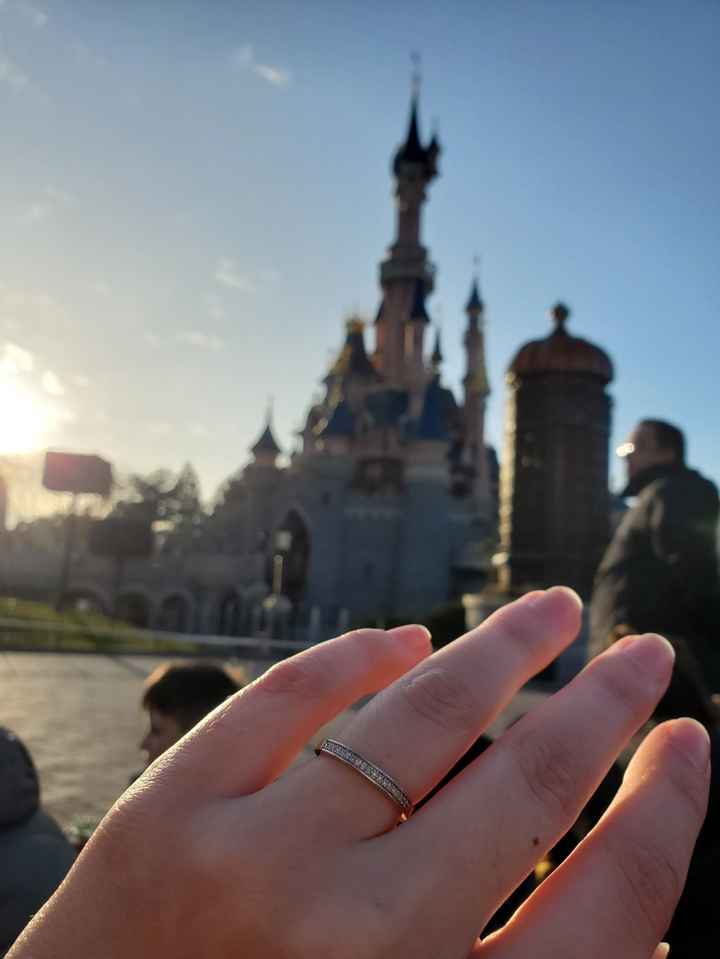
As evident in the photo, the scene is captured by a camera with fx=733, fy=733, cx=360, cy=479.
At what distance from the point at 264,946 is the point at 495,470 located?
139 feet

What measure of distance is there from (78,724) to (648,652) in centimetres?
640

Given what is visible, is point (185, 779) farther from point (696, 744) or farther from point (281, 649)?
point (281, 649)

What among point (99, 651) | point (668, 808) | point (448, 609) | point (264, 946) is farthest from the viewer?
point (99, 651)

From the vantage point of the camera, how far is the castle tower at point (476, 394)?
1513 inches

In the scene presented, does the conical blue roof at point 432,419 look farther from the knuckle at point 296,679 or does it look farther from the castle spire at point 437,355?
the knuckle at point 296,679

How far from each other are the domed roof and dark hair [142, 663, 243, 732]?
4401 millimetres

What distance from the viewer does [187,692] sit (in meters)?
2.31

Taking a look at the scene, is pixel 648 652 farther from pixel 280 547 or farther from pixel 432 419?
pixel 432 419

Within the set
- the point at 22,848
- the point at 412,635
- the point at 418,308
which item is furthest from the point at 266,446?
the point at 412,635

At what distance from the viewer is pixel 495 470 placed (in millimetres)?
42219

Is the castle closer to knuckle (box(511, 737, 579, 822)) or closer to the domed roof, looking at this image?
the domed roof

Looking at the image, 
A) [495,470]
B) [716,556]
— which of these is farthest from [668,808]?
[495,470]

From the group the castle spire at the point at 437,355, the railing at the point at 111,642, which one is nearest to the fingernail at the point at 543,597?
the railing at the point at 111,642

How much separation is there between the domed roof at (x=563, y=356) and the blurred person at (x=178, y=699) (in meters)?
4.41
